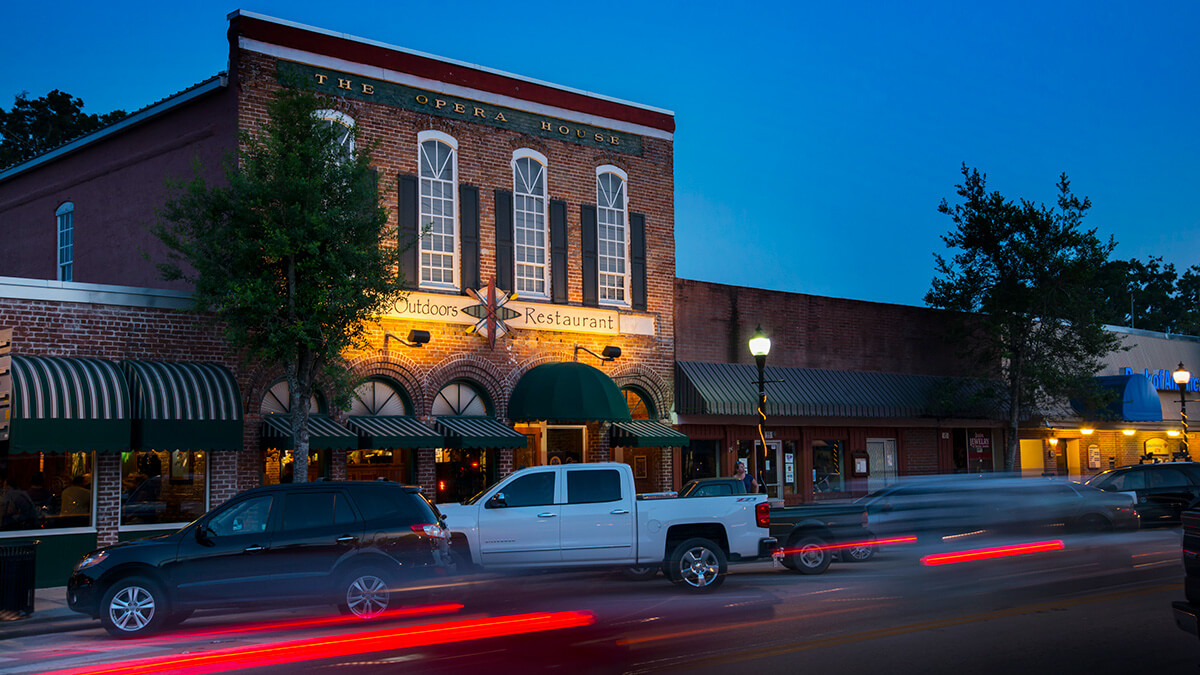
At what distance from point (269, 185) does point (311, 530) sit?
6.67 metres

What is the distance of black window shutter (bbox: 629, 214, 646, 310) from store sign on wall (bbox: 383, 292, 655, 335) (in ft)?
1.68

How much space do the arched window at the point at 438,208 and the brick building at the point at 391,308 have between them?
0.16 feet

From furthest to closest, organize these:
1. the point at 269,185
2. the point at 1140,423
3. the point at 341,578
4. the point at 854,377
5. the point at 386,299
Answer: the point at 1140,423, the point at 854,377, the point at 386,299, the point at 269,185, the point at 341,578

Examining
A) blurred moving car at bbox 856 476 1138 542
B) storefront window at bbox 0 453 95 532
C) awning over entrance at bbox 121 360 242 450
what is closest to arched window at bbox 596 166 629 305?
awning over entrance at bbox 121 360 242 450

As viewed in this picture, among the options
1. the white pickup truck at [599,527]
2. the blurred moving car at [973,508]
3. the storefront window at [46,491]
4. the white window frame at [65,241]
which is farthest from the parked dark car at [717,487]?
the white window frame at [65,241]

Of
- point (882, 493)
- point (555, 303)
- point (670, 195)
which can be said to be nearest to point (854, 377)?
point (670, 195)

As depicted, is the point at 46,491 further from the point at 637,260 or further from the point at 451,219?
the point at 637,260

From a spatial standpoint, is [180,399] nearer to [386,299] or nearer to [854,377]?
[386,299]

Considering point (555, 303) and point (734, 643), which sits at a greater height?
point (555, 303)

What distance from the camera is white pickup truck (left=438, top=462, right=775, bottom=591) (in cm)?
1448

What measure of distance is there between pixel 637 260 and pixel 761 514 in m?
11.0

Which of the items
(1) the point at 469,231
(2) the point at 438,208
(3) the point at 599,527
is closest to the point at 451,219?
(2) the point at 438,208

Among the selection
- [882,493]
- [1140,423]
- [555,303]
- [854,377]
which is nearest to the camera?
[882,493]

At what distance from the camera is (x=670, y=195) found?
1029 inches
